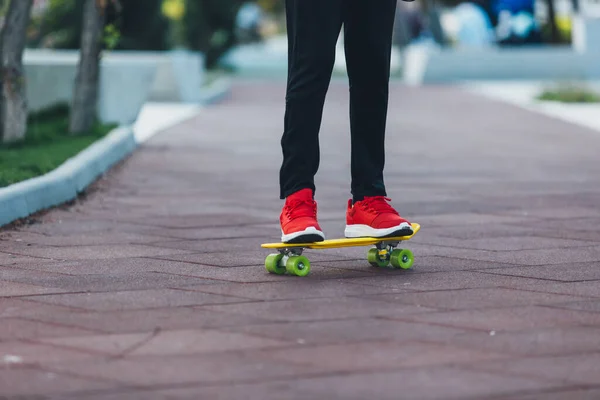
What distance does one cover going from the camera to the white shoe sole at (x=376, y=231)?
433cm

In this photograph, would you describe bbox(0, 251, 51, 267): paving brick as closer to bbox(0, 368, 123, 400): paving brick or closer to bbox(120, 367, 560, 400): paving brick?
bbox(0, 368, 123, 400): paving brick

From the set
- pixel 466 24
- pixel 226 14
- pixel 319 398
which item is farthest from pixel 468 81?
pixel 319 398

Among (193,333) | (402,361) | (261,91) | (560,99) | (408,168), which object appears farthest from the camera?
(261,91)

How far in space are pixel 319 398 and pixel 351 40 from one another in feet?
6.23

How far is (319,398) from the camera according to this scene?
107 inches

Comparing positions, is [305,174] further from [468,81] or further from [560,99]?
[468,81]

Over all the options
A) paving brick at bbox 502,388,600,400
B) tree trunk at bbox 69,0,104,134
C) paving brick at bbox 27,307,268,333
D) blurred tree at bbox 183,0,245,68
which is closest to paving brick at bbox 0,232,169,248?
paving brick at bbox 27,307,268,333

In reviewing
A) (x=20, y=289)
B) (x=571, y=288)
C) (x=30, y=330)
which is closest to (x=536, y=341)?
(x=571, y=288)

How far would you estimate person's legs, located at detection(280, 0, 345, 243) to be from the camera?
4.13 m

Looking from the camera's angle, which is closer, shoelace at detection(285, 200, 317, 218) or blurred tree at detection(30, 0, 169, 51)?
shoelace at detection(285, 200, 317, 218)

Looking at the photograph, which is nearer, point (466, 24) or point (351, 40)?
point (351, 40)

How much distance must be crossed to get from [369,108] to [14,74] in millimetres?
5007

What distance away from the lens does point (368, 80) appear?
14.2 feet

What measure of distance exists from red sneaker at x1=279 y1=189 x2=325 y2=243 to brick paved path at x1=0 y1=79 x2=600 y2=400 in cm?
15
